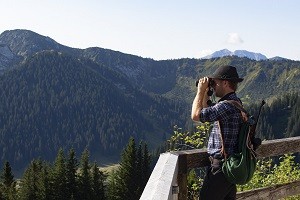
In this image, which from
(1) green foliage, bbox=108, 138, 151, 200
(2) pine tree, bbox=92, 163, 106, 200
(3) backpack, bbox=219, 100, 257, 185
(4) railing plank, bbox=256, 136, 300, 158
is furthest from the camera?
(2) pine tree, bbox=92, 163, 106, 200

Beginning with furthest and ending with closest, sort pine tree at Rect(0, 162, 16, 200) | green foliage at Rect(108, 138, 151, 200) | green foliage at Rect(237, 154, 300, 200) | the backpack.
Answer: green foliage at Rect(108, 138, 151, 200)
pine tree at Rect(0, 162, 16, 200)
green foliage at Rect(237, 154, 300, 200)
the backpack

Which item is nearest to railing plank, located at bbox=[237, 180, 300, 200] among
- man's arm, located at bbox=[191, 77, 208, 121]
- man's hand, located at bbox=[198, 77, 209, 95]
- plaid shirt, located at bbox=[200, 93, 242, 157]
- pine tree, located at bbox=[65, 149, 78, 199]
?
plaid shirt, located at bbox=[200, 93, 242, 157]

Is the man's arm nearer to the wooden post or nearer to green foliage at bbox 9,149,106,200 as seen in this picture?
the wooden post

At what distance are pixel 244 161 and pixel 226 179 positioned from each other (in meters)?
0.47

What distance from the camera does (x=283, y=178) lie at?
812cm

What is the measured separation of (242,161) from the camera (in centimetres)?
475

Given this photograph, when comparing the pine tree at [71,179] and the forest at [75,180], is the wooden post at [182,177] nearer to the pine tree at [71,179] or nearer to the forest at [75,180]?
the forest at [75,180]

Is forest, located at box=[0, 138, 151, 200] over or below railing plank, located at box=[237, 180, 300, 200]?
below

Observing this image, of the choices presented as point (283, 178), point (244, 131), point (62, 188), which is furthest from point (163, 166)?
point (62, 188)

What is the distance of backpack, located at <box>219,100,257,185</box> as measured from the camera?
15.7ft

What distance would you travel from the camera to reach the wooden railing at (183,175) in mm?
3671

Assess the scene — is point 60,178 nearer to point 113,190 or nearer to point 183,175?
point 113,190

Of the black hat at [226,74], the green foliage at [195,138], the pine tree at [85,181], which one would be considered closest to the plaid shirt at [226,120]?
the black hat at [226,74]

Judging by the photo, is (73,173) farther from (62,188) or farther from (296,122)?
(296,122)
